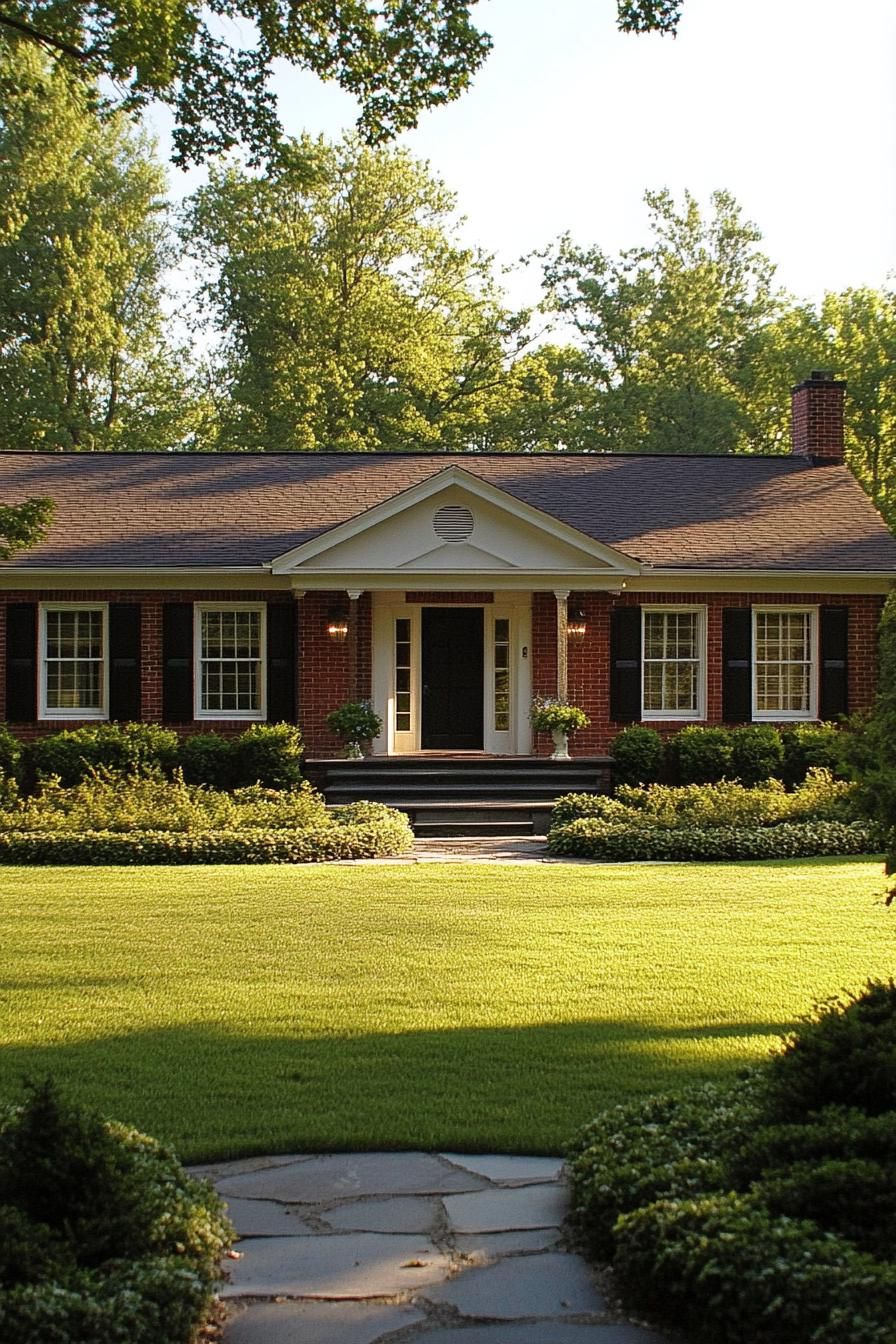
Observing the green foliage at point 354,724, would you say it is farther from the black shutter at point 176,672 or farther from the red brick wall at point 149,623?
the black shutter at point 176,672

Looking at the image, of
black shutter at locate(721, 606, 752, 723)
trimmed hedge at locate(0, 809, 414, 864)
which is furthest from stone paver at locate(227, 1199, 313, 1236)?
black shutter at locate(721, 606, 752, 723)

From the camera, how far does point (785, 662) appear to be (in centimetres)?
2114

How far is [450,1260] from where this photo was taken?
4230 millimetres

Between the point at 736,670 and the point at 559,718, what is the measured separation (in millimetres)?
2942

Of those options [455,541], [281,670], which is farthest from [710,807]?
[281,670]

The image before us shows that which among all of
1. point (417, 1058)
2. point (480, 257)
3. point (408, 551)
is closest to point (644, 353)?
point (480, 257)

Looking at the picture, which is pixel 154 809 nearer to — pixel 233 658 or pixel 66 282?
pixel 233 658

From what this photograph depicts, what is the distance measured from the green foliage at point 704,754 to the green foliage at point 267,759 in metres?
5.21

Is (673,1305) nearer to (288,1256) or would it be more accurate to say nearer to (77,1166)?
(288,1256)

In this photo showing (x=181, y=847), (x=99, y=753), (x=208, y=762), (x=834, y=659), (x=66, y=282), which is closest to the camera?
(x=181, y=847)

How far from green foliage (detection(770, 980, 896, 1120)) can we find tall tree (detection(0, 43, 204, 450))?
110 feet

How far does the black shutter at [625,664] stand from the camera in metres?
20.6

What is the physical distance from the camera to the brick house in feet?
65.8

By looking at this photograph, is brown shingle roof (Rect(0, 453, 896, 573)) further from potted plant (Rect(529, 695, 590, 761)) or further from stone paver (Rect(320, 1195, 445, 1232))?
stone paver (Rect(320, 1195, 445, 1232))
